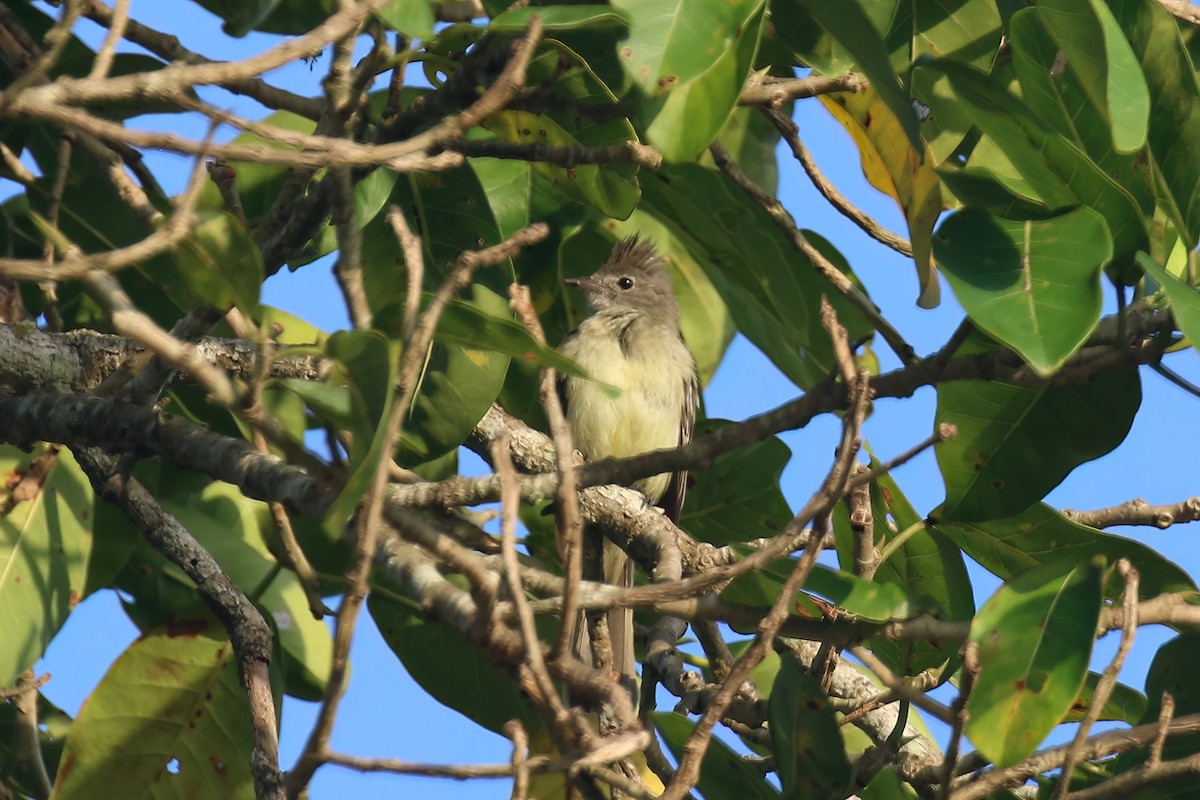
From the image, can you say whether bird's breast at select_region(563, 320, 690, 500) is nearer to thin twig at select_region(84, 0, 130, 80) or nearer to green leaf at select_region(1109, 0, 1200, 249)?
green leaf at select_region(1109, 0, 1200, 249)

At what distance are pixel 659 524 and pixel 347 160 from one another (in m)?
2.29

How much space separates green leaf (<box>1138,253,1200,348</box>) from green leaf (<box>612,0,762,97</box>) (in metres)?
0.83

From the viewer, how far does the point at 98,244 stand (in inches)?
170

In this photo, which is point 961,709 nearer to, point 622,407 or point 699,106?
point 699,106

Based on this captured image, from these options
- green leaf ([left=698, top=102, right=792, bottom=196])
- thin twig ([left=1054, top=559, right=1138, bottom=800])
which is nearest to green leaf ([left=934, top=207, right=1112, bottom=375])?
thin twig ([left=1054, top=559, right=1138, bottom=800])

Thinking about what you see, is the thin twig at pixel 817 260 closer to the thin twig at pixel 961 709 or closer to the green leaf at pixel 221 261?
the thin twig at pixel 961 709

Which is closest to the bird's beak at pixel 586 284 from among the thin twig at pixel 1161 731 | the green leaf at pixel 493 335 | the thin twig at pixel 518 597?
the green leaf at pixel 493 335

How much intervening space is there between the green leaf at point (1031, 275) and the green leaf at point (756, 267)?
4.23 ft

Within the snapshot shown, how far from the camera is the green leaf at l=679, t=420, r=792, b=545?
176 inches

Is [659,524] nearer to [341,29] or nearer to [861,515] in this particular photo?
[861,515]

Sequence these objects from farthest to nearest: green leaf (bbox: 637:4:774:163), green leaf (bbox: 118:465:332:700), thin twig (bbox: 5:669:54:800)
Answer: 1. green leaf (bbox: 118:465:332:700)
2. thin twig (bbox: 5:669:54:800)
3. green leaf (bbox: 637:4:774:163)

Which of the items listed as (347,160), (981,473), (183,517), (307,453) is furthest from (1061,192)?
(183,517)

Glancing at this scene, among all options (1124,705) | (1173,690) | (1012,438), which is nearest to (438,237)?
(1012,438)

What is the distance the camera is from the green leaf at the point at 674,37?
2.34m
